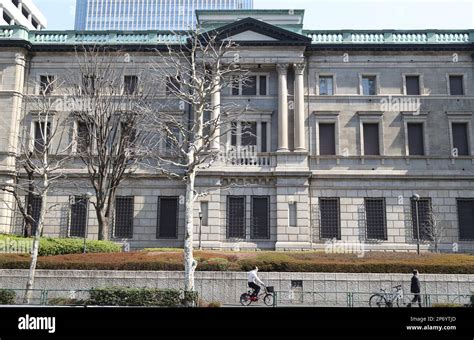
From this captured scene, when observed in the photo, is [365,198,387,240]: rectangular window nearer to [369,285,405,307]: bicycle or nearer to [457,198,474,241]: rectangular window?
[457,198,474,241]: rectangular window

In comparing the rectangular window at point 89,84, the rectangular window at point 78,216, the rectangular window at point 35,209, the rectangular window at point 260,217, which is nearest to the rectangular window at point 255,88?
the rectangular window at point 260,217

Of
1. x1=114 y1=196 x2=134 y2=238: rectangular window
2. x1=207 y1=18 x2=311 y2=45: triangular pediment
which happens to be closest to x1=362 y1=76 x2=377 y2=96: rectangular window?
x1=207 y1=18 x2=311 y2=45: triangular pediment

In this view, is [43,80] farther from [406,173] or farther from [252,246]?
[406,173]

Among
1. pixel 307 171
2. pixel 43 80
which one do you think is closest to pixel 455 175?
pixel 307 171

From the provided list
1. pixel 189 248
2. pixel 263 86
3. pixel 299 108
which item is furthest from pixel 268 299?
pixel 263 86

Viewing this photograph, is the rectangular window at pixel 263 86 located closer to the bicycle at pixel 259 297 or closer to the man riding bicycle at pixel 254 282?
the man riding bicycle at pixel 254 282

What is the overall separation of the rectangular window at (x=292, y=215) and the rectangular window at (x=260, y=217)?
165 centimetres

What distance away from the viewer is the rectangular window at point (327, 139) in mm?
36906

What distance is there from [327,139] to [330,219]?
20.6 feet

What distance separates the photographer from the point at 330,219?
117 feet

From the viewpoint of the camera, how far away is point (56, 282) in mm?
22188

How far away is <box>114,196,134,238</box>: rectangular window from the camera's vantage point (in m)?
35.8
